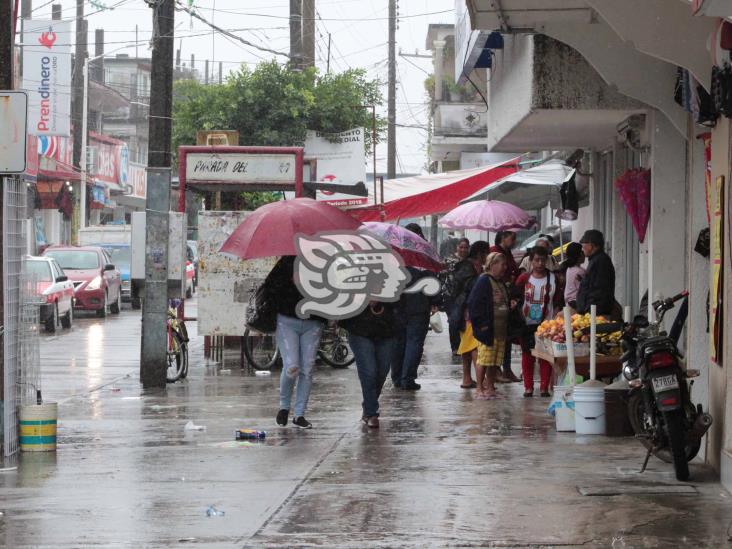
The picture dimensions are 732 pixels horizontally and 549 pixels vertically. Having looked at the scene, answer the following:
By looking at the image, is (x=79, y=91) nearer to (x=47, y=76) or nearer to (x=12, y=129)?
(x=47, y=76)

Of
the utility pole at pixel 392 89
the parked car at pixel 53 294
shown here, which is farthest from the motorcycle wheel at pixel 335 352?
the utility pole at pixel 392 89

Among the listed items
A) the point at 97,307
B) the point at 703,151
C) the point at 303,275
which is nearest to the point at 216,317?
the point at 303,275

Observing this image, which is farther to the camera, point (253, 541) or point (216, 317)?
point (216, 317)

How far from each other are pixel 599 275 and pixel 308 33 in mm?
15948

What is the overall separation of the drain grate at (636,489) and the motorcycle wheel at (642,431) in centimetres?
36

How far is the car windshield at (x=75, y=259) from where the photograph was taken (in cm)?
3256

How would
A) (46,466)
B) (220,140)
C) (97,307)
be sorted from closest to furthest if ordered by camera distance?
(46,466) < (220,140) < (97,307)

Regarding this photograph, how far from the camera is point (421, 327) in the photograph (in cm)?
1555

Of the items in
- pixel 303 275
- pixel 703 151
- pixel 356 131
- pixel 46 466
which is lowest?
pixel 46 466

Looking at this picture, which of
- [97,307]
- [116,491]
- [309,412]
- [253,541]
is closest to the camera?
[253,541]

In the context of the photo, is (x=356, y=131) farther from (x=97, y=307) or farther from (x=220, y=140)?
(x=97, y=307)

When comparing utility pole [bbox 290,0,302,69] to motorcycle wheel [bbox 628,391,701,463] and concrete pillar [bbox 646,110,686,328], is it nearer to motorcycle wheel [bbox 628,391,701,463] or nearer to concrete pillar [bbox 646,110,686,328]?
concrete pillar [bbox 646,110,686,328]

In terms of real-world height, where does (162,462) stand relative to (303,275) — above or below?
below

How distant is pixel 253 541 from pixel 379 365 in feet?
15.9
